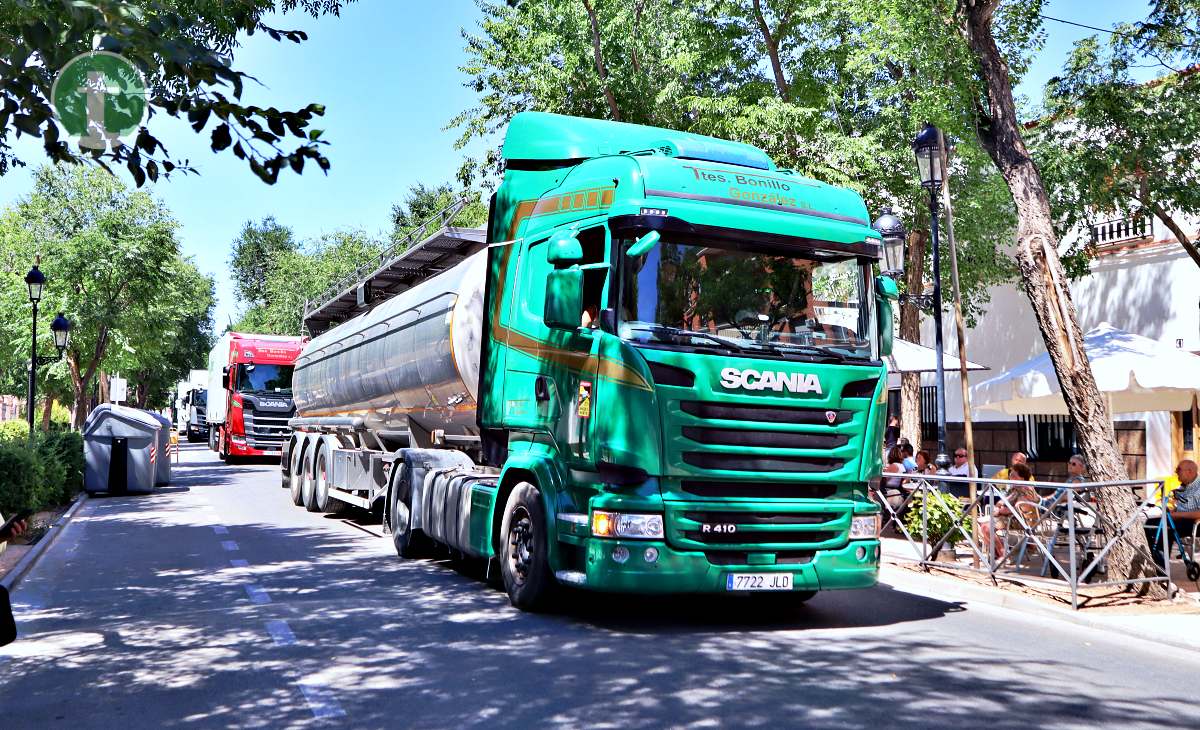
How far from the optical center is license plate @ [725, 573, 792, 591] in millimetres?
7766

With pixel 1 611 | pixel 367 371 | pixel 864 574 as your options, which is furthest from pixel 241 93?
pixel 367 371

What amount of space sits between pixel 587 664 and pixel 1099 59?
15.6 m

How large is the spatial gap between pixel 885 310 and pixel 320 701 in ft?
16.4

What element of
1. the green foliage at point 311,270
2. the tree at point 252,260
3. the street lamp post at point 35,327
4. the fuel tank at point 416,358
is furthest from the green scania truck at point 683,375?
the tree at point 252,260

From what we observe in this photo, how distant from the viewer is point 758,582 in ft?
25.6

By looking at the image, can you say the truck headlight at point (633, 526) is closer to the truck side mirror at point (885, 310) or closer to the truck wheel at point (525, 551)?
the truck wheel at point (525, 551)

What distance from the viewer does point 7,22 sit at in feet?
29.9

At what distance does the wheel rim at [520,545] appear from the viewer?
872 centimetres

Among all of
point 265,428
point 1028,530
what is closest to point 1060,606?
point 1028,530

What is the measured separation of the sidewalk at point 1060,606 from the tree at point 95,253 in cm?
2638

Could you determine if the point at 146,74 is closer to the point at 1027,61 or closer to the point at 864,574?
the point at 864,574

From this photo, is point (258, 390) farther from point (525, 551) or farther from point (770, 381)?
point (770, 381)

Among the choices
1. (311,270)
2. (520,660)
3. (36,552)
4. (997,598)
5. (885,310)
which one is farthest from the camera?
(311,270)

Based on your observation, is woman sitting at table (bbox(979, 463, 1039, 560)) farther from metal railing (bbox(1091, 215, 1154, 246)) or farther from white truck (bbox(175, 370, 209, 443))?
white truck (bbox(175, 370, 209, 443))
